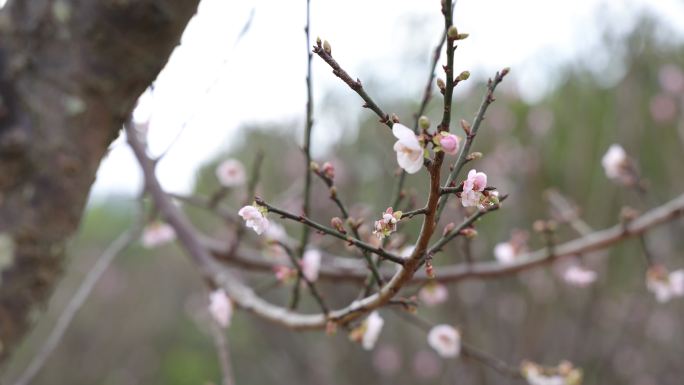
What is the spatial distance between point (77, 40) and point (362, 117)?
4.40 metres

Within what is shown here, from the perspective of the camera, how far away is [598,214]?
4012 mm

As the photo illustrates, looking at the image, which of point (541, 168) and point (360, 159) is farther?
point (360, 159)

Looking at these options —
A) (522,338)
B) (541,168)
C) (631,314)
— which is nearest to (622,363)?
(631,314)

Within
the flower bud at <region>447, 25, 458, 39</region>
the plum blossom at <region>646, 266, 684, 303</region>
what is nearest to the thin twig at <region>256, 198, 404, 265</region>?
the flower bud at <region>447, 25, 458, 39</region>

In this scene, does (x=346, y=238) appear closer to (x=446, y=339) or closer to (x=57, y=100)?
(x=57, y=100)

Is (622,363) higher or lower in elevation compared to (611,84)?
lower

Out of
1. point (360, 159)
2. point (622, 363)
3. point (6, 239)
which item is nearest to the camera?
point (6, 239)

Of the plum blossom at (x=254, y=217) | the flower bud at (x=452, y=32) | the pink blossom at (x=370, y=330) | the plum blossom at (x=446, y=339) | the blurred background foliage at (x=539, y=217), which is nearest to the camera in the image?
the flower bud at (x=452, y=32)

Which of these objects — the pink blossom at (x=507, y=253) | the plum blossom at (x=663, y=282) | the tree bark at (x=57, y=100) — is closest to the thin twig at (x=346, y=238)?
the tree bark at (x=57, y=100)

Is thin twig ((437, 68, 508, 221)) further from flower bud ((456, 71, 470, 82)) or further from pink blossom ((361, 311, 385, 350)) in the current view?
pink blossom ((361, 311, 385, 350))

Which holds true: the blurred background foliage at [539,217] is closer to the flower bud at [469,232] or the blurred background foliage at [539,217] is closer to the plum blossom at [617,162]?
the plum blossom at [617,162]

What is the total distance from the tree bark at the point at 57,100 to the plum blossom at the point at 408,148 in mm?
519

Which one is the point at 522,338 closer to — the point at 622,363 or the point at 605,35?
the point at 622,363

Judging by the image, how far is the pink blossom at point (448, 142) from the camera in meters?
0.68
